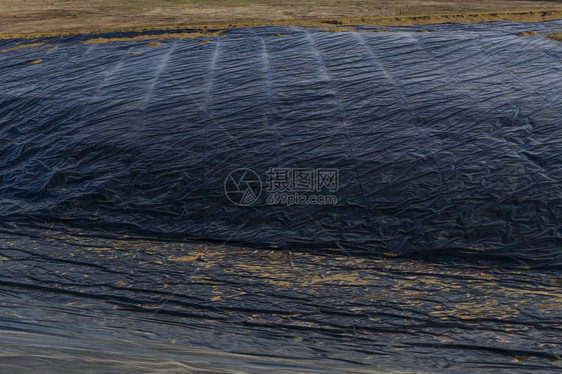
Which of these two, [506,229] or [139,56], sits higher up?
[139,56]

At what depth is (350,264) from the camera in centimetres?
493

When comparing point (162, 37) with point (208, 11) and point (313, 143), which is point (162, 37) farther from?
point (313, 143)

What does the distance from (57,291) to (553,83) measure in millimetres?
6016

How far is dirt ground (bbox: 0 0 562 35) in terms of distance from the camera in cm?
1088

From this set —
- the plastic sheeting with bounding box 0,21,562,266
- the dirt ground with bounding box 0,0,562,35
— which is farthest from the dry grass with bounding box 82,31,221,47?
the plastic sheeting with bounding box 0,21,562,266

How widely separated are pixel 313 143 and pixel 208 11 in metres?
7.36

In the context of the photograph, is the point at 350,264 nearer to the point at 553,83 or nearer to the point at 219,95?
the point at 219,95

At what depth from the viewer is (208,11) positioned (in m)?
12.2

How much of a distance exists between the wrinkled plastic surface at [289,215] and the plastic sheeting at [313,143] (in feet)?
0.08

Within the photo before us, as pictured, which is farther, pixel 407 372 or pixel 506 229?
pixel 506 229

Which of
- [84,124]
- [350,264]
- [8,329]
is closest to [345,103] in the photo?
[350,264]

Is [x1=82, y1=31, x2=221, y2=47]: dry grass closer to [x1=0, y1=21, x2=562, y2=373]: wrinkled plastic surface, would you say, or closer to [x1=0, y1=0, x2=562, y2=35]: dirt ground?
[x1=0, y1=0, x2=562, y2=35]: dirt ground

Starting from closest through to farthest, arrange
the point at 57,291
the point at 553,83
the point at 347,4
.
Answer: the point at 57,291 < the point at 553,83 < the point at 347,4

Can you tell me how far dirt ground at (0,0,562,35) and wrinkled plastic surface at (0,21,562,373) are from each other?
10.7ft
